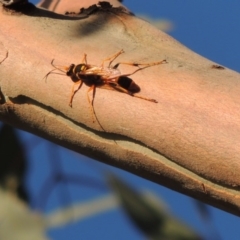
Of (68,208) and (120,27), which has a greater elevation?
(120,27)

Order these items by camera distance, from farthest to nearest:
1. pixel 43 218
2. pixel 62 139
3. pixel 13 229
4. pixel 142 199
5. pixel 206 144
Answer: pixel 142 199, pixel 43 218, pixel 13 229, pixel 62 139, pixel 206 144

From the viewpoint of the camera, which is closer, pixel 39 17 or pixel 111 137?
pixel 111 137

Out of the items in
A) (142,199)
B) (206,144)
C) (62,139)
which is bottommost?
(142,199)

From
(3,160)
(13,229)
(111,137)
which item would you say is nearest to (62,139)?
(111,137)

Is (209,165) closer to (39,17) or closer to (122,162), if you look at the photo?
(122,162)
